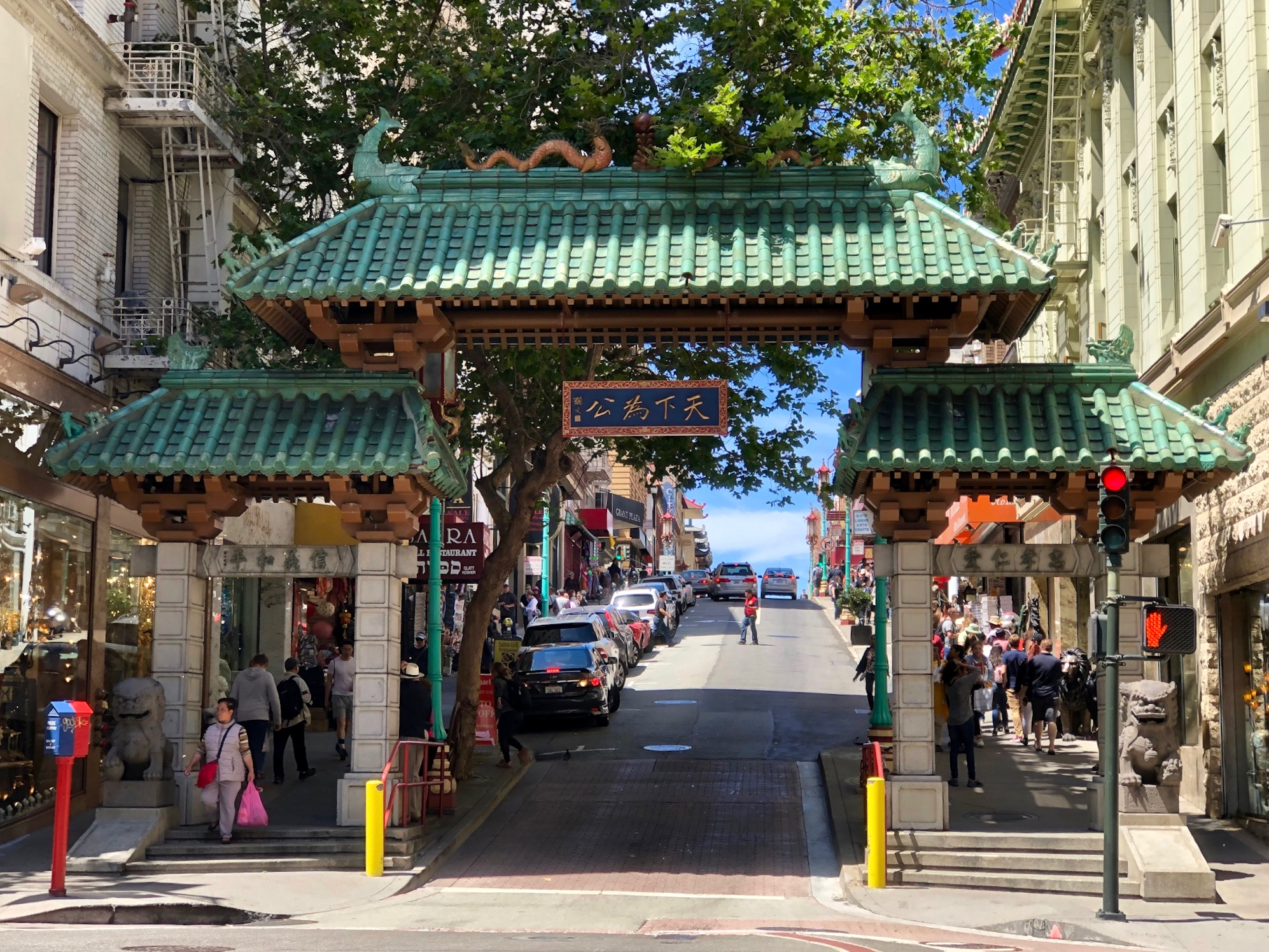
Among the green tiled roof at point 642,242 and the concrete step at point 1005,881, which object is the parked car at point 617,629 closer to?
the green tiled roof at point 642,242

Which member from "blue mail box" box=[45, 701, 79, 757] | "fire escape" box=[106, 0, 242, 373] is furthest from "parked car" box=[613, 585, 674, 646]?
"blue mail box" box=[45, 701, 79, 757]

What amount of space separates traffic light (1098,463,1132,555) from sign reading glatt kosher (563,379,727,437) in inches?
169

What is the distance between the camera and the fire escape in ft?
69.9

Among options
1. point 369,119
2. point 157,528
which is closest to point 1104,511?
point 157,528

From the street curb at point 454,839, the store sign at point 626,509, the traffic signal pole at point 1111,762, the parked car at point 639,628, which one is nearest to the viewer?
the traffic signal pole at point 1111,762

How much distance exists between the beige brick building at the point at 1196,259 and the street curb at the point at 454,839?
30.3 feet

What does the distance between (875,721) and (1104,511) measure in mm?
8949

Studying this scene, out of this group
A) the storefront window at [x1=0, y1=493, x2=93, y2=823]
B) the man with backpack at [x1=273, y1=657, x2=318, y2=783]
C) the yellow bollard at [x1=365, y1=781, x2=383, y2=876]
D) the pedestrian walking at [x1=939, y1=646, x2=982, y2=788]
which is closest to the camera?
the yellow bollard at [x1=365, y1=781, x2=383, y2=876]

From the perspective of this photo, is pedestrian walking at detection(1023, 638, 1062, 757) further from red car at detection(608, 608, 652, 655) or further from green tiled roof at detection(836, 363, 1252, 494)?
red car at detection(608, 608, 652, 655)

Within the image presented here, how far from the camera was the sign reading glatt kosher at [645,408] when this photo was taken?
16531 millimetres

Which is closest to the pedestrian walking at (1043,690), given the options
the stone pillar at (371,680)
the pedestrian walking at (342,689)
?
the pedestrian walking at (342,689)

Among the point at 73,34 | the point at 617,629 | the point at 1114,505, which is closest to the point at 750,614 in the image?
the point at 617,629

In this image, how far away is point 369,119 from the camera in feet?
76.4

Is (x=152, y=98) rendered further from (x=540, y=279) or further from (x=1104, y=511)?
(x=1104, y=511)
